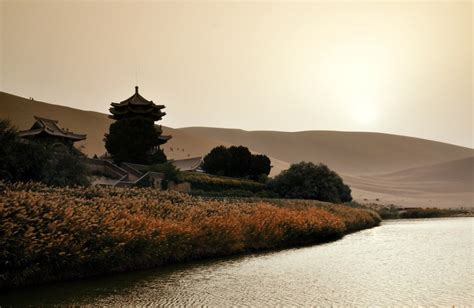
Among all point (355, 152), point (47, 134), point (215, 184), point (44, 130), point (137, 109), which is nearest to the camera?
point (215, 184)

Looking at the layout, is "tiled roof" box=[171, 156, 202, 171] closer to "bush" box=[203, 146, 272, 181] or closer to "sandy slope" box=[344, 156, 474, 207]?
"bush" box=[203, 146, 272, 181]

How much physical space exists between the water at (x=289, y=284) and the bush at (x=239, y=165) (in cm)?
3795

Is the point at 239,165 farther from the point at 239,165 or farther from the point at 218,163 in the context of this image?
the point at 218,163

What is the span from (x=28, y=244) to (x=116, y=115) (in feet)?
167

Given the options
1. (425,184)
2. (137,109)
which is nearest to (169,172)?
(137,109)

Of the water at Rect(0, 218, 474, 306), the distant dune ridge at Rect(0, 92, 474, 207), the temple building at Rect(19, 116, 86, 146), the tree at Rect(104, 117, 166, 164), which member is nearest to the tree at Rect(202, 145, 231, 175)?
the tree at Rect(104, 117, 166, 164)

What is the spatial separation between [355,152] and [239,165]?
113940 millimetres

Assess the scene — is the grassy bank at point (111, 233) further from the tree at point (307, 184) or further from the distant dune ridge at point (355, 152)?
the distant dune ridge at point (355, 152)

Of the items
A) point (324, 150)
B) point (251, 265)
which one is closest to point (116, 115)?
point (251, 265)

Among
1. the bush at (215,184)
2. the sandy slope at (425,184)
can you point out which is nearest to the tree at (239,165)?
the bush at (215,184)

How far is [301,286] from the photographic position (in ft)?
39.1

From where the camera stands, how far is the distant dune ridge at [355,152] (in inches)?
4033

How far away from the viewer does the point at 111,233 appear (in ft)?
44.8

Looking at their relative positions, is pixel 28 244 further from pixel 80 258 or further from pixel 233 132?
pixel 233 132
